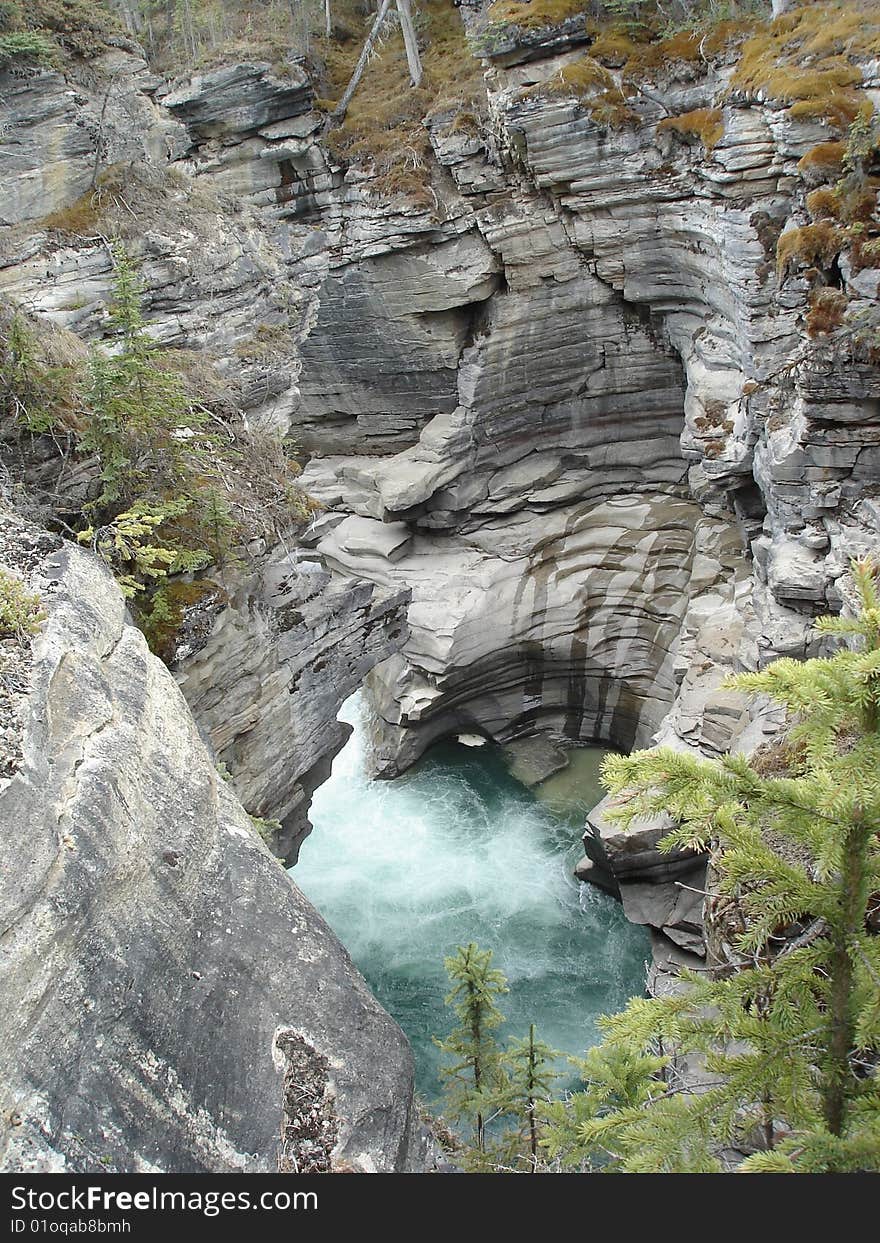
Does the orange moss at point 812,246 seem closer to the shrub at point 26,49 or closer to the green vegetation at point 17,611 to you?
the green vegetation at point 17,611

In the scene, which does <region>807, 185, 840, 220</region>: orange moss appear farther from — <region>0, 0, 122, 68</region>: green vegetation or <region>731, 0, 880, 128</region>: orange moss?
<region>0, 0, 122, 68</region>: green vegetation

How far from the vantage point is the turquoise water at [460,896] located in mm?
18203

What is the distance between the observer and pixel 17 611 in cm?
707

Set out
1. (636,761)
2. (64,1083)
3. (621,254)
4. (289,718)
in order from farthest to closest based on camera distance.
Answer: (621,254)
(289,718)
(636,761)
(64,1083)

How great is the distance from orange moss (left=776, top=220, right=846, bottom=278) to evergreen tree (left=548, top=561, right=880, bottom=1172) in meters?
14.8

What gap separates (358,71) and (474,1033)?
30.3 meters

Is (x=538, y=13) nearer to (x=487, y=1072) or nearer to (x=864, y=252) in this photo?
(x=864, y=252)

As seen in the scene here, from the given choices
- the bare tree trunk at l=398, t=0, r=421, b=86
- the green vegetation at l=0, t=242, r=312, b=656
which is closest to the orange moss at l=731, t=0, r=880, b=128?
the bare tree trunk at l=398, t=0, r=421, b=86

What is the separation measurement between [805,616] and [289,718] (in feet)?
36.3

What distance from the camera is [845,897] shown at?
18.4ft

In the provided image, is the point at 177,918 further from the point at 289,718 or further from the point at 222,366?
the point at 222,366

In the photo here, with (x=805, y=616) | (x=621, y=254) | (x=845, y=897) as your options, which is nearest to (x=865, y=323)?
(x=805, y=616)

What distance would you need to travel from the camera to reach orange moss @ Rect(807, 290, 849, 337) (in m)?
17.2

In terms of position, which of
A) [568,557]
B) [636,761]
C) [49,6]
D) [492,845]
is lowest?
[492,845]
